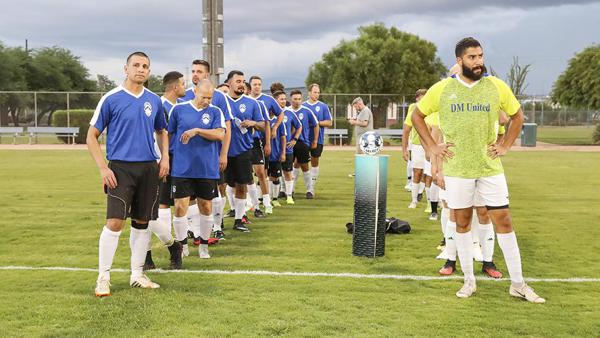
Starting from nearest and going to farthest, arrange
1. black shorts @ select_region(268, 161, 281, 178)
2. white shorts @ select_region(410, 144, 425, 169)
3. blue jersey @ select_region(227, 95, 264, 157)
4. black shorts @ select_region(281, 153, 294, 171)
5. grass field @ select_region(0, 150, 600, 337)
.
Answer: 1. grass field @ select_region(0, 150, 600, 337)
2. blue jersey @ select_region(227, 95, 264, 157)
3. white shorts @ select_region(410, 144, 425, 169)
4. black shorts @ select_region(268, 161, 281, 178)
5. black shorts @ select_region(281, 153, 294, 171)

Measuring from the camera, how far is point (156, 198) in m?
5.74

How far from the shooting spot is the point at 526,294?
5.39m

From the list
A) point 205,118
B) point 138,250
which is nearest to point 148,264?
point 138,250

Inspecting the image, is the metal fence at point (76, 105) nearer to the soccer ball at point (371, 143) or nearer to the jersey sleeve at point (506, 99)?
the soccer ball at point (371, 143)

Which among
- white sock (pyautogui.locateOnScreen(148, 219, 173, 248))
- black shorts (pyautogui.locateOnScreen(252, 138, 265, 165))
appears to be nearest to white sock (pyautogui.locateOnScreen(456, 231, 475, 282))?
white sock (pyautogui.locateOnScreen(148, 219, 173, 248))

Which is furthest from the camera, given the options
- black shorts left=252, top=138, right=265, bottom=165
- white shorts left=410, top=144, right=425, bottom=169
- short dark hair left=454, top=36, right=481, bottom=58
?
white shorts left=410, top=144, right=425, bottom=169

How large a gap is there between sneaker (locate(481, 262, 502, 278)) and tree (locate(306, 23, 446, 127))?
4476 centimetres

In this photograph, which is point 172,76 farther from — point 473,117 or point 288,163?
point 288,163

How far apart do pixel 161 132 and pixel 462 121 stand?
2801 millimetres

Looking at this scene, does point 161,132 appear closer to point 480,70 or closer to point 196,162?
point 196,162

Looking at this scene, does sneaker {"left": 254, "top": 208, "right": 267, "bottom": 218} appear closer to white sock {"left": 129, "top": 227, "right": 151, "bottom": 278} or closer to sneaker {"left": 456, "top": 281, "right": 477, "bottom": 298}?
white sock {"left": 129, "top": 227, "right": 151, "bottom": 278}

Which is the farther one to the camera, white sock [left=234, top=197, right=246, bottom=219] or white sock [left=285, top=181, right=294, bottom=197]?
white sock [left=285, top=181, right=294, bottom=197]

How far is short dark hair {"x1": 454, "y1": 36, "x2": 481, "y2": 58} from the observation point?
16.8ft

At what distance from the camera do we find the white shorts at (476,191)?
17.2 ft
